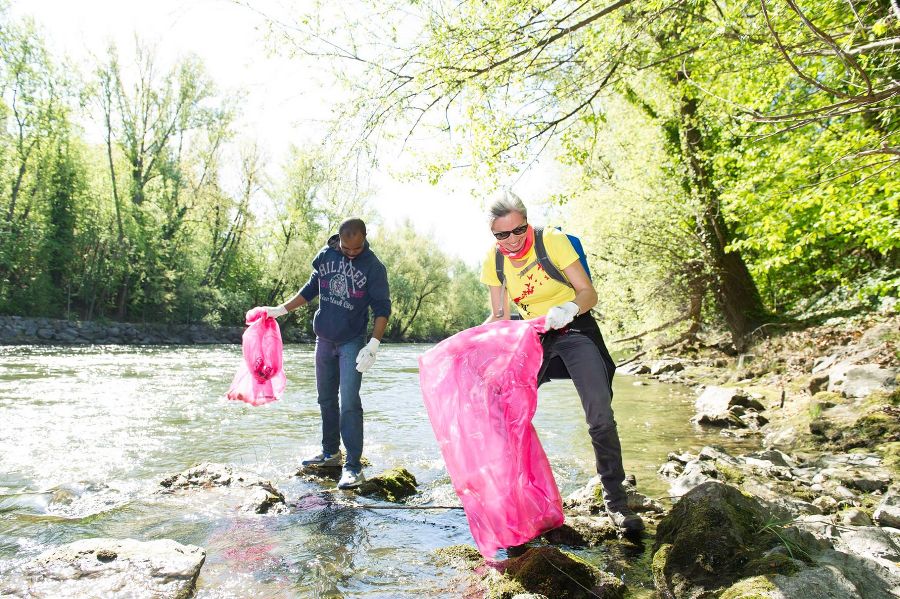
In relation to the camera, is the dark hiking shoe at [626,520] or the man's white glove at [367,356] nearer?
the dark hiking shoe at [626,520]

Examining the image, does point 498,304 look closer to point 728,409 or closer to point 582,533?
point 582,533

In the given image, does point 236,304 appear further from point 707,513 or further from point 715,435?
point 707,513

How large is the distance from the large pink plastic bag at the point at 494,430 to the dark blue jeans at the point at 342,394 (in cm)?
150

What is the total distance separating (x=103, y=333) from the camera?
24.0 meters

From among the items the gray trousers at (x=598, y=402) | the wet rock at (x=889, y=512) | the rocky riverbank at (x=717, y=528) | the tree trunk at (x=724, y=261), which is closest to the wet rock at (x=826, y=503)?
the rocky riverbank at (x=717, y=528)

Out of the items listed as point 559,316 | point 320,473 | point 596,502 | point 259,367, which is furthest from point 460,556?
point 259,367

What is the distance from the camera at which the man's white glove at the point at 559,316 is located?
291cm

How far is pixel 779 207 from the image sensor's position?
30.5 feet

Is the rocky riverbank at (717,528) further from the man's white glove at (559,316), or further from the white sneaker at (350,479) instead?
the man's white glove at (559,316)

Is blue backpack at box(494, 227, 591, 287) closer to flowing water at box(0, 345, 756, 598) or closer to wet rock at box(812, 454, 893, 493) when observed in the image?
flowing water at box(0, 345, 756, 598)

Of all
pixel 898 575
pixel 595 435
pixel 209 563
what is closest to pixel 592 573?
pixel 595 435

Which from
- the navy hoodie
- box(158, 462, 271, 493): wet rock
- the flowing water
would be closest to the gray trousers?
the flowing water

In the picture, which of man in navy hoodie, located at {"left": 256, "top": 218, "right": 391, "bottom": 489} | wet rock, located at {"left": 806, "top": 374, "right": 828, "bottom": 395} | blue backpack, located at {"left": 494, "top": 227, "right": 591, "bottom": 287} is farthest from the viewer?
wet rock, located at {"left": 806, "top": 374, "right": 828, "bottom": 395}

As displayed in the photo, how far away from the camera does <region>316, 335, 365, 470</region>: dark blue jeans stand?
4.29 meters
